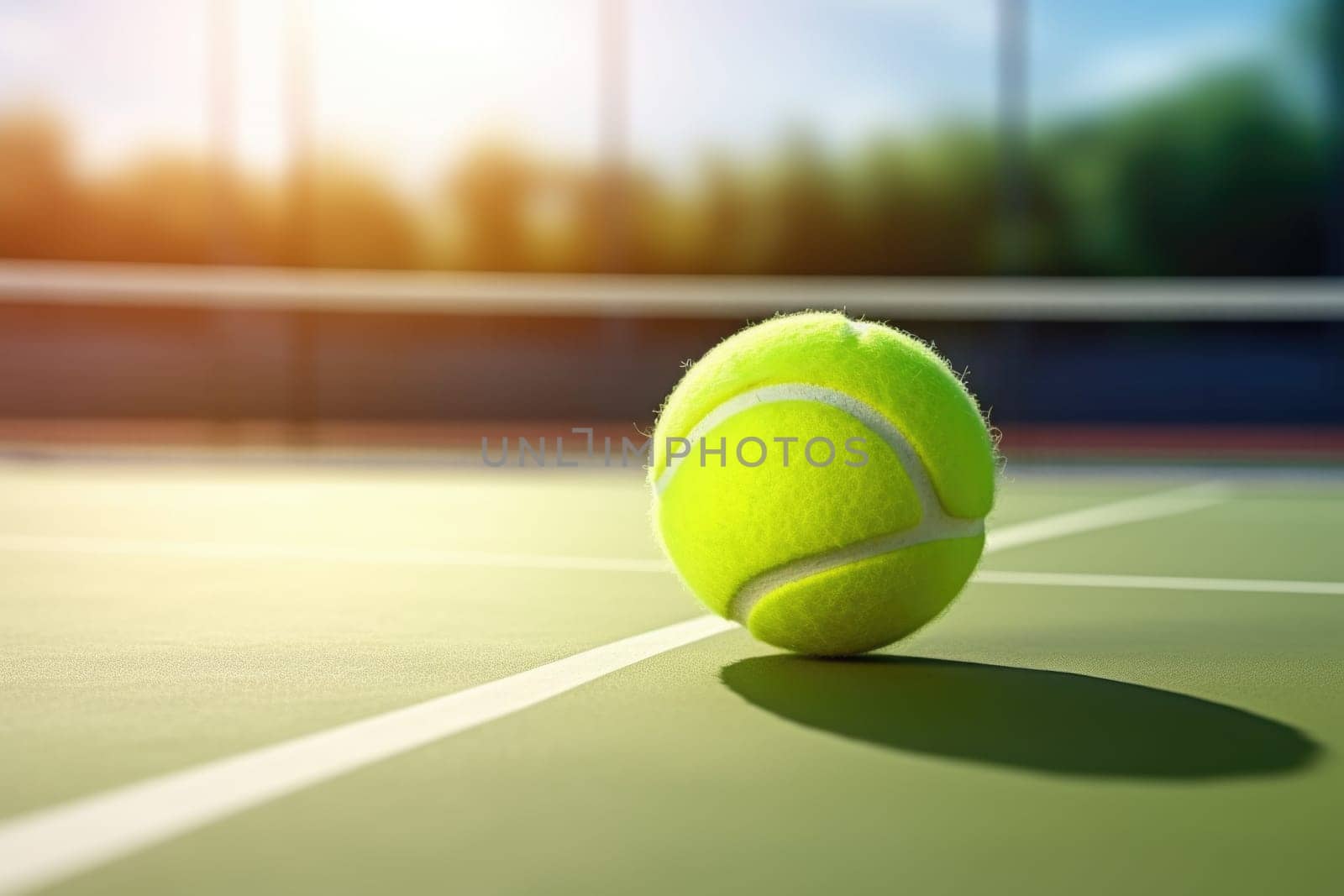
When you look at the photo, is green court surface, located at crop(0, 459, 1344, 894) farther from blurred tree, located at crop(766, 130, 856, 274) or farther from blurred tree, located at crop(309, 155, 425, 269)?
blurred tree, located at crop(309, 155, 425, 269)

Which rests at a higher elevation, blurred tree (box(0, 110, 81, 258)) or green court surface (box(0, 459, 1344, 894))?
blurred tree (box(0, 110, 81, 258))

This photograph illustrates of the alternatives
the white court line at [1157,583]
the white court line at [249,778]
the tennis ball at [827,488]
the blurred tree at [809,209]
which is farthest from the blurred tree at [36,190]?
the tennis ball at [827,488]

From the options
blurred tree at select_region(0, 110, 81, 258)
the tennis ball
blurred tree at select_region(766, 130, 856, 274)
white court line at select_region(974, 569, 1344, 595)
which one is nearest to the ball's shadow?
the tennis ball

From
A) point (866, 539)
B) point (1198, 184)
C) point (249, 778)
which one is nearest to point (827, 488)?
point (866, 539)

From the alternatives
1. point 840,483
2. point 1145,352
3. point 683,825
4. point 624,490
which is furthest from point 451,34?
point 683,825

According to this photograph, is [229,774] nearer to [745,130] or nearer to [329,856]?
[329,856]

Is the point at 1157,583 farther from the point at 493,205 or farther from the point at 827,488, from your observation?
the point at 493,205

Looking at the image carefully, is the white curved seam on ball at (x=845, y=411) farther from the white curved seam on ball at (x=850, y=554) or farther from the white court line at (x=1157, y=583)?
the white court line at (x=1157, y=583)
